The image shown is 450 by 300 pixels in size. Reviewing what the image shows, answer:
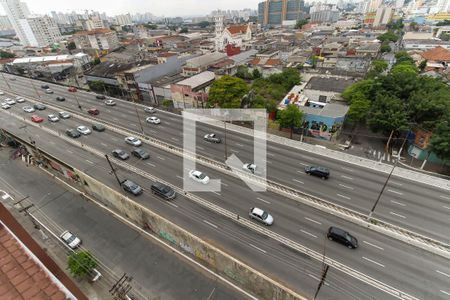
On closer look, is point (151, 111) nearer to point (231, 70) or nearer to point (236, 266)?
point (231, 70)

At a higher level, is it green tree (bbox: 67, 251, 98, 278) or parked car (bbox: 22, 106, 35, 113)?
parked car (bbox: 22, 106, 35, 113)

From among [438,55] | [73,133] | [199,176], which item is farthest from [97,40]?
[438,55]

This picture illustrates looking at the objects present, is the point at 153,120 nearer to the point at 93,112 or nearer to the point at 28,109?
the point at 93,112

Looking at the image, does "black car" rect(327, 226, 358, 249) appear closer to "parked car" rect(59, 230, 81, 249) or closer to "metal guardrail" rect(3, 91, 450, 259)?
"metal guardrail" rect(3, 91, 450, 259)

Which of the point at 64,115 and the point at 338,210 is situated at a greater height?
the point at 64,115

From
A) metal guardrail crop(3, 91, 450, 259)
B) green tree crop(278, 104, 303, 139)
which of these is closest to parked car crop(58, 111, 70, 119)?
metal guardrail crop(3, 91, 450, 259)

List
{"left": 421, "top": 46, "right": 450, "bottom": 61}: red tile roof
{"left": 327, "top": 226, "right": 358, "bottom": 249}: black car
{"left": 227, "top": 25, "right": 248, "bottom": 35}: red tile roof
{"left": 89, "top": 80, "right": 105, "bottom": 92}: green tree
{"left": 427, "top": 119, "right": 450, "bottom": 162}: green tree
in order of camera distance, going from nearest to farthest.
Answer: {"left": 327, "top": 226, "right": 358, "bottom": 249}: black car → {"left": 427, "top": 119, "right": 450, "bottom": 162}: green tree → {"left": 89, "top": 80, "right": 105, "bottom": 92}: green tree → {"left": 421, "top": 46, "right": 450, "bottom": 61}: red tile roof → {"left": 227, "top": 25, "right": 248, "bottom": 35}: red tile roof
